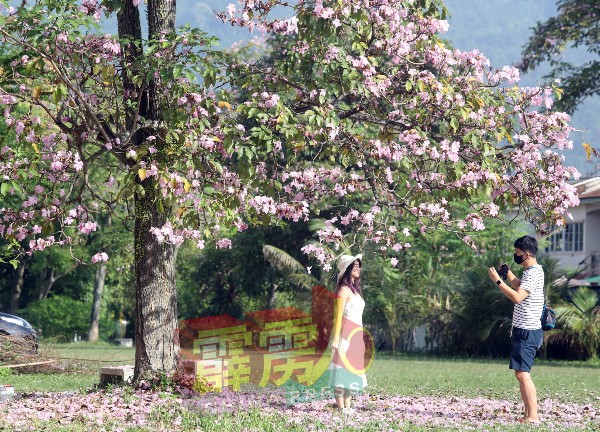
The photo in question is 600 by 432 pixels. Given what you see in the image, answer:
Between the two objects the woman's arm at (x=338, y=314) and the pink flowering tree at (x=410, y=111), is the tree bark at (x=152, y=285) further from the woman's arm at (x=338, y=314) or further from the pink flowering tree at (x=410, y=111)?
the woman's arm at (x=338, y=314)

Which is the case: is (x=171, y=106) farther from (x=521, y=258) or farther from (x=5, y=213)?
(x=521, y=258)

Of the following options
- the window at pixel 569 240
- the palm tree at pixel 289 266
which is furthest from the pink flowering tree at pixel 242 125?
the window at pixel 569 240

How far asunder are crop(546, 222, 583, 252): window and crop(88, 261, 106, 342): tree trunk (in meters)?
21.3

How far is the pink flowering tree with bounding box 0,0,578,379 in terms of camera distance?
1170 centimetres

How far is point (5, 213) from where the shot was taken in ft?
43.1

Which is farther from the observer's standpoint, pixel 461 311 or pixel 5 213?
pixel 461 311

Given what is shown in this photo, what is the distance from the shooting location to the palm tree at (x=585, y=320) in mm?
27453

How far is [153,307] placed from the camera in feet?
44.0

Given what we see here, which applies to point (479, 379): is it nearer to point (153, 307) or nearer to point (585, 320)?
point (153, 307)

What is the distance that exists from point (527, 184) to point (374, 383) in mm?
5504

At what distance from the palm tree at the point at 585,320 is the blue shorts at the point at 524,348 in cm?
1737

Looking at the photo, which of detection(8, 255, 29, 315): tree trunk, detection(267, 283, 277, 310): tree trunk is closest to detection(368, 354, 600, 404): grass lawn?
detection(267, 283, 277, 310): tree trunk

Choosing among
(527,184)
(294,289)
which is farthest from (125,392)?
(294,289)

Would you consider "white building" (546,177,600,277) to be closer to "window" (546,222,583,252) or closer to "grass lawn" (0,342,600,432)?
"window" (546,222,583,252)
